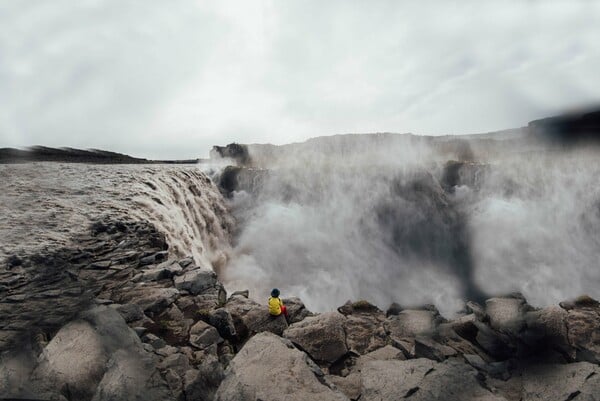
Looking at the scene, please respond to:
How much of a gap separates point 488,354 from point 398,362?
1.74m

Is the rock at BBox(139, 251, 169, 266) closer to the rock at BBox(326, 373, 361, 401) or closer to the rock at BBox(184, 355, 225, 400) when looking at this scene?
the rock at BBox(184, 355, 225, 400)

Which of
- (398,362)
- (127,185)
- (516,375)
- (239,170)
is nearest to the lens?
(516,375)

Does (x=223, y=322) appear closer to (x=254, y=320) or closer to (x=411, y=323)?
(x=254, y=320)

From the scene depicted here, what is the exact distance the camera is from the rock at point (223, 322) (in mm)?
8406

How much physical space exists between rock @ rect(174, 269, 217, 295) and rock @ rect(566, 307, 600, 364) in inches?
332

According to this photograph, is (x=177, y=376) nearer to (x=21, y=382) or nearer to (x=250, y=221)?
(x=21, y=382)

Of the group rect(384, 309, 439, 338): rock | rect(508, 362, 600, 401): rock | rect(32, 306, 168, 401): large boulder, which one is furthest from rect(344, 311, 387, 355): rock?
rect(32, 306, 168, 401): large boulder

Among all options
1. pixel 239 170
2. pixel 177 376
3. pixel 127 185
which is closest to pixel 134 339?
pixel 177 376

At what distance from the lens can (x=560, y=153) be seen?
33.1 meters

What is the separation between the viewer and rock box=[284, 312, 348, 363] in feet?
24.0

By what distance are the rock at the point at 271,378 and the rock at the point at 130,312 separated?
3224 mm

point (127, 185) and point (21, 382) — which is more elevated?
point (127, 185)

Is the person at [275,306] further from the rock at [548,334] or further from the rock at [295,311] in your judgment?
the rock at [548,334]

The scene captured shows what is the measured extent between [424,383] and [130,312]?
21.6 ft
